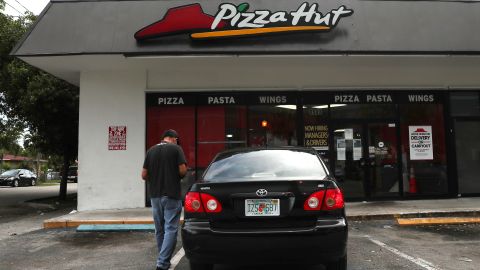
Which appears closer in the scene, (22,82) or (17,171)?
(22,82)

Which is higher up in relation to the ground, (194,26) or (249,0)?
(249,0)

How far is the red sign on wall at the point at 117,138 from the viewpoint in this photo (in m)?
12.0

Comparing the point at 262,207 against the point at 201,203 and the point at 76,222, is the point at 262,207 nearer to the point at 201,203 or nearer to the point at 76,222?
the point at 201,203

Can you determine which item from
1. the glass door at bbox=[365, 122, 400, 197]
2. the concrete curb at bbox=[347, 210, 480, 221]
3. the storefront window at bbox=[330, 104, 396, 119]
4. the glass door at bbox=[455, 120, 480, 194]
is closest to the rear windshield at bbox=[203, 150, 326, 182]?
the concrete curb at bbox=[347, 210, 480, 221]

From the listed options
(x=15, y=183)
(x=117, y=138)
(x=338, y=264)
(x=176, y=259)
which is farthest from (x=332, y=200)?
(x=15, y=183)

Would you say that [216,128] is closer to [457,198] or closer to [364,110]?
[364,110]

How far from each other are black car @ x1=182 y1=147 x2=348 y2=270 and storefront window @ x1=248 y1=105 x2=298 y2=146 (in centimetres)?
754

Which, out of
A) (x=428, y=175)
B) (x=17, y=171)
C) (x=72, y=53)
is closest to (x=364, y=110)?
(x=428, y=175)

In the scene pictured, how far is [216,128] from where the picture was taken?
12.4m

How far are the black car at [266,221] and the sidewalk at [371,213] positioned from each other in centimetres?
522

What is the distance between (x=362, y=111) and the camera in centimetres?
1257

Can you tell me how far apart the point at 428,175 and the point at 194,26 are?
24.7ft

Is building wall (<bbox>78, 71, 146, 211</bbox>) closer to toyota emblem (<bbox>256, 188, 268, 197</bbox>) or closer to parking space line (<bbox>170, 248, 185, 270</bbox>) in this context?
parking space line (<bbox>170, 248, 185, 270</bbox>)

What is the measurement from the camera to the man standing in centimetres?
572
